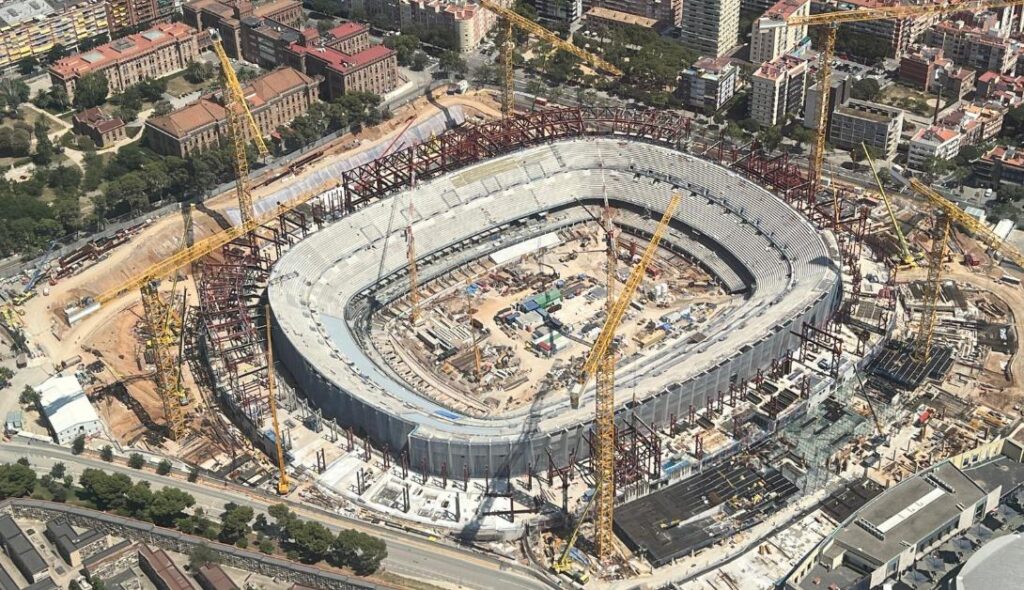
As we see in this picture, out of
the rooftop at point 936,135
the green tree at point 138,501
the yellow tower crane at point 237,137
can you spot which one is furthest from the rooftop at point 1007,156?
the green tree at point 138,501

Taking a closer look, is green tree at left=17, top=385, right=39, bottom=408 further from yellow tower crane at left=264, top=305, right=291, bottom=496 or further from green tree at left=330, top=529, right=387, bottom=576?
green tree at left=330, top=529, right=387, bottom=576

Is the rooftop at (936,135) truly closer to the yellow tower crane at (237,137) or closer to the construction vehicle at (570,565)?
the construction vehicle at (570,565)

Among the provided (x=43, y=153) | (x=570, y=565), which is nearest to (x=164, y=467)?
(x=570, y=565)

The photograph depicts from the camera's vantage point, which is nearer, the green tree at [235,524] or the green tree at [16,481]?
the green tree at [235,524]

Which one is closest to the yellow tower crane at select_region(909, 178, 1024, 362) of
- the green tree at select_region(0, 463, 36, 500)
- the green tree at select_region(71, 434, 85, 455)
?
the green tree at select_region(71, 434, 85, 455)

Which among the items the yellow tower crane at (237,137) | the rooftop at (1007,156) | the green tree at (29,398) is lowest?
the green tree at (29,398)

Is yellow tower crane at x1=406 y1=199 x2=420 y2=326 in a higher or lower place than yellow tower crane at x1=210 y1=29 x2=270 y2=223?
lower

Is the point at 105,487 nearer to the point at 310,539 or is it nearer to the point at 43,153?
the point at 310,539
